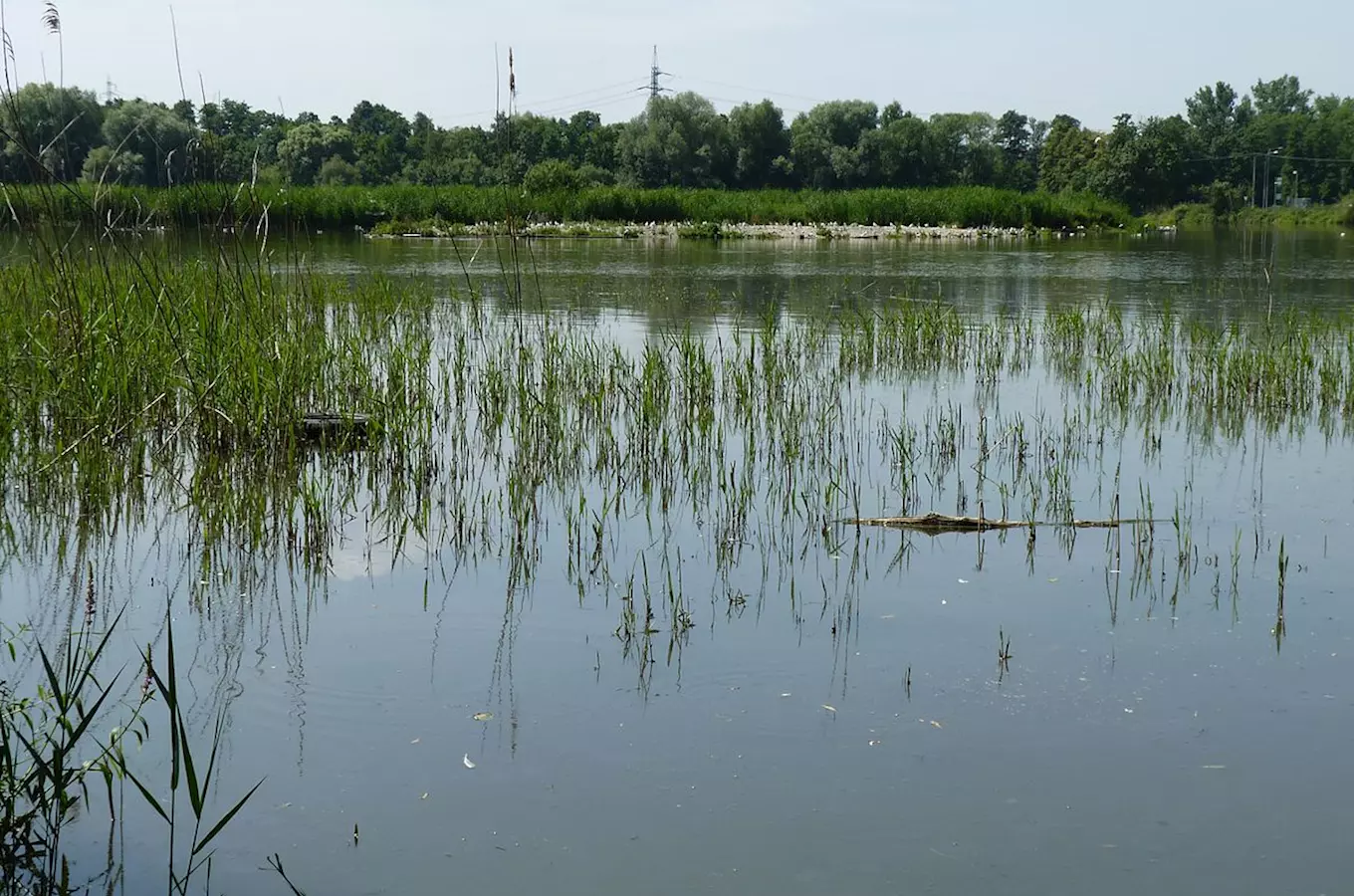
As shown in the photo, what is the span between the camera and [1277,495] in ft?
20.4

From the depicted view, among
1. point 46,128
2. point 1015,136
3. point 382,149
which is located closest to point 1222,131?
point 1015,136

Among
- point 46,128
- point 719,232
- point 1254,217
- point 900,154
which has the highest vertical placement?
point 900,154

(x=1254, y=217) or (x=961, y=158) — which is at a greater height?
(x=961, y=158)

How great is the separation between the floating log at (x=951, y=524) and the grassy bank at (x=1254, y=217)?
56.8 metres

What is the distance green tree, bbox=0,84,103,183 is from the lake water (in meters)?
1.70

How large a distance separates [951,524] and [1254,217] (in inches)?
2683

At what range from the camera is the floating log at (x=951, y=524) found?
5551 millimetres

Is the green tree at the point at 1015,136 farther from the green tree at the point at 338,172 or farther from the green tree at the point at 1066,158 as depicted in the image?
the green tree at the point at 338,172

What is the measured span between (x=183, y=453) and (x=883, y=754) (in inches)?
174

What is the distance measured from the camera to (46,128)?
782 inches

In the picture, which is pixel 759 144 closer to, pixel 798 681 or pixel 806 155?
pixel 806 155

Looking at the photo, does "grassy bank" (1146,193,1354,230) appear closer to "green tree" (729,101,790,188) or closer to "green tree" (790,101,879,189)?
"green tree" (790,101,879,189)

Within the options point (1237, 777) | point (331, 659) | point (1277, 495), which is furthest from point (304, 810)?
point (1277, 495)

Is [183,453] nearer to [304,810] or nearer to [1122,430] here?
[304,810]
